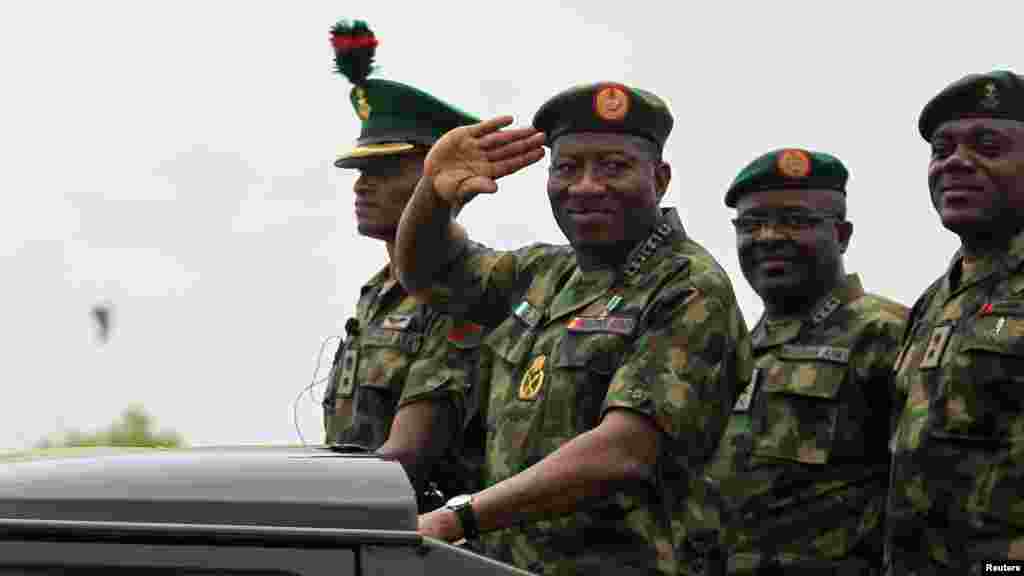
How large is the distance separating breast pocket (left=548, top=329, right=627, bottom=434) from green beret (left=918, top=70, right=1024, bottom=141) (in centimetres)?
129

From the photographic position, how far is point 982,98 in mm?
5648

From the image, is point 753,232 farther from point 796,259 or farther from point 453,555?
point 453,555

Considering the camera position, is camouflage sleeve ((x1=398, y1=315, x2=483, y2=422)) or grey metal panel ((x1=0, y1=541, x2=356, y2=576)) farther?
camouflage sleeve ((x1=398, y1=315, x2=483, y2=422))

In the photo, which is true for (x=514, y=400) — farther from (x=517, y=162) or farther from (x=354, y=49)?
(x=354, y=49)

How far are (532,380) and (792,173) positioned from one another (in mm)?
2005

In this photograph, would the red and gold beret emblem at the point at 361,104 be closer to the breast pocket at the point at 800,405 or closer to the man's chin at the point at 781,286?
the man's chin at the point at 781,286

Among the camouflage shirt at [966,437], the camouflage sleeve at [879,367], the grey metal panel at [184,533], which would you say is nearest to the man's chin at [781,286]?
the camouflage sleeve at [879,367]

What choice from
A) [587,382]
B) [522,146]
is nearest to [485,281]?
[522,146]

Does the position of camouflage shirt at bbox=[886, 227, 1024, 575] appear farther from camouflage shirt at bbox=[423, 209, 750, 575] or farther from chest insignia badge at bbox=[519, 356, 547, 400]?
chest insignia badge at bbox=[519, 356, 547, 400]

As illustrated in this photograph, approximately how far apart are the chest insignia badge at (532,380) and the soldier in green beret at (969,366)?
3.30 ft

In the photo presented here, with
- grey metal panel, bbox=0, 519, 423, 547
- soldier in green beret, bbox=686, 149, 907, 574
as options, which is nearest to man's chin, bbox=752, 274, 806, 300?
soldier in green beret, bbox=686, 149, 907, 574

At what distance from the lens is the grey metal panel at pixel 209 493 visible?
2.81 meters

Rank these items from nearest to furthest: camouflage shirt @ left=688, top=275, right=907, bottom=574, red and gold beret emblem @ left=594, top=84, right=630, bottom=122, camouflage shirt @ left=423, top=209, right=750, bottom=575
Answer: camouflage shirt @ left=423, top=209, right=750, bottom=575 < red and gold beret emblem @ left=594, top=84, right=630, bottom=122 < camouflage shirt @ left=688, top=275, right=907, bottom=574

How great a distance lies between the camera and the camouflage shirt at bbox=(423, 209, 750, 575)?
4.88m
